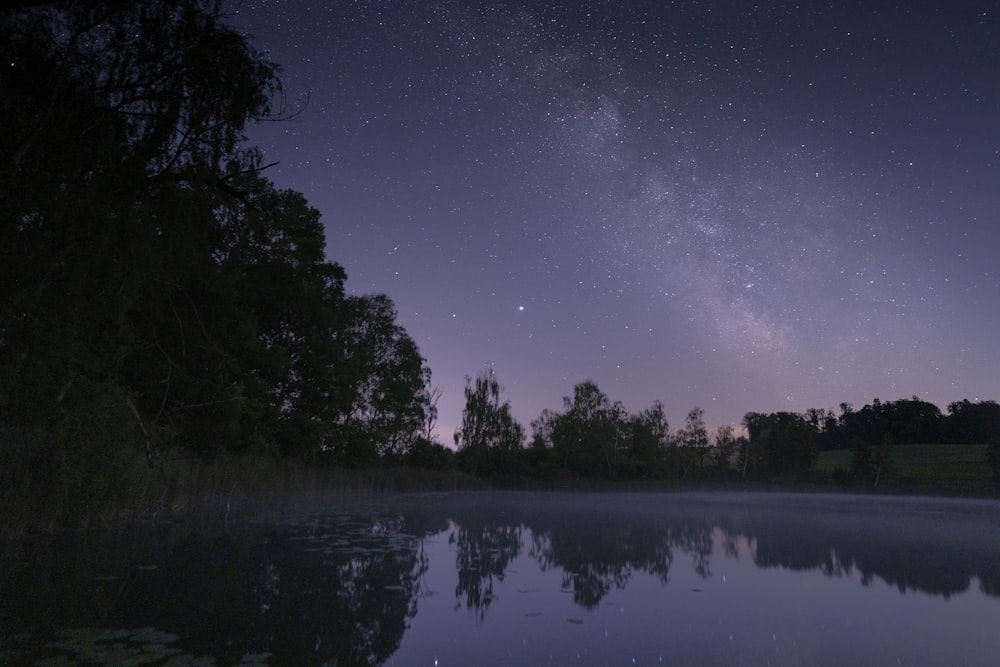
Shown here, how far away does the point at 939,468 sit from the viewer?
249ft

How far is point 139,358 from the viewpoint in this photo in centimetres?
1856

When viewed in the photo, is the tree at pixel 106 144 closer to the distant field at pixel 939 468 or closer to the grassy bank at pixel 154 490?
the grassy bank at pixel 154 490

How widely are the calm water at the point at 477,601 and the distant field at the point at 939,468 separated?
60.8 m

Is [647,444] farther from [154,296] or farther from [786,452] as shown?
[154,296]

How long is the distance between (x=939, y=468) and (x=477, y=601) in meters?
86.4

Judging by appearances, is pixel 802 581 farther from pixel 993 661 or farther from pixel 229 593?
pixel 229 593

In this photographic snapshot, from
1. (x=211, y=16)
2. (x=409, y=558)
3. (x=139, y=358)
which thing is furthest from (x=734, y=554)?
(x=139, y=358)

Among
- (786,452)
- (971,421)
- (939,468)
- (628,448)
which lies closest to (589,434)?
(628,448)

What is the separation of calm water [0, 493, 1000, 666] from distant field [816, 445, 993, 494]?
6084cm

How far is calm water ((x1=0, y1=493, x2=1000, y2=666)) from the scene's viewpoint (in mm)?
5516

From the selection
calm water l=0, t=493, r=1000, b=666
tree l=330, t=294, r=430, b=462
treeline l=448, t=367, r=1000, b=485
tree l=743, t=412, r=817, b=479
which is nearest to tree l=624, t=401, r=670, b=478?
treeline l=448, t=367, r=1000, b=485

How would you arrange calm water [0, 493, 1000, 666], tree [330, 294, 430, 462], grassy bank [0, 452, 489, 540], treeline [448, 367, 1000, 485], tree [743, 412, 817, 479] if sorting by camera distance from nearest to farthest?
calm water [0, 493, 1000, 666], grassy bank [0, 452, 489, 540], tree [330, 294, 430, 462], treeline [448, 367, 1000, 485], tree [743, 412, 817, 479]

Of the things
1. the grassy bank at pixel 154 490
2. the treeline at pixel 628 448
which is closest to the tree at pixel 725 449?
the treeline at pixel 628 448

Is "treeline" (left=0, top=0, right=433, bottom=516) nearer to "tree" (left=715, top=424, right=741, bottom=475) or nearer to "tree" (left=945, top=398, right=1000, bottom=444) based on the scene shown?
"tree" (left=715, top=424, right=741, bottom=475)
